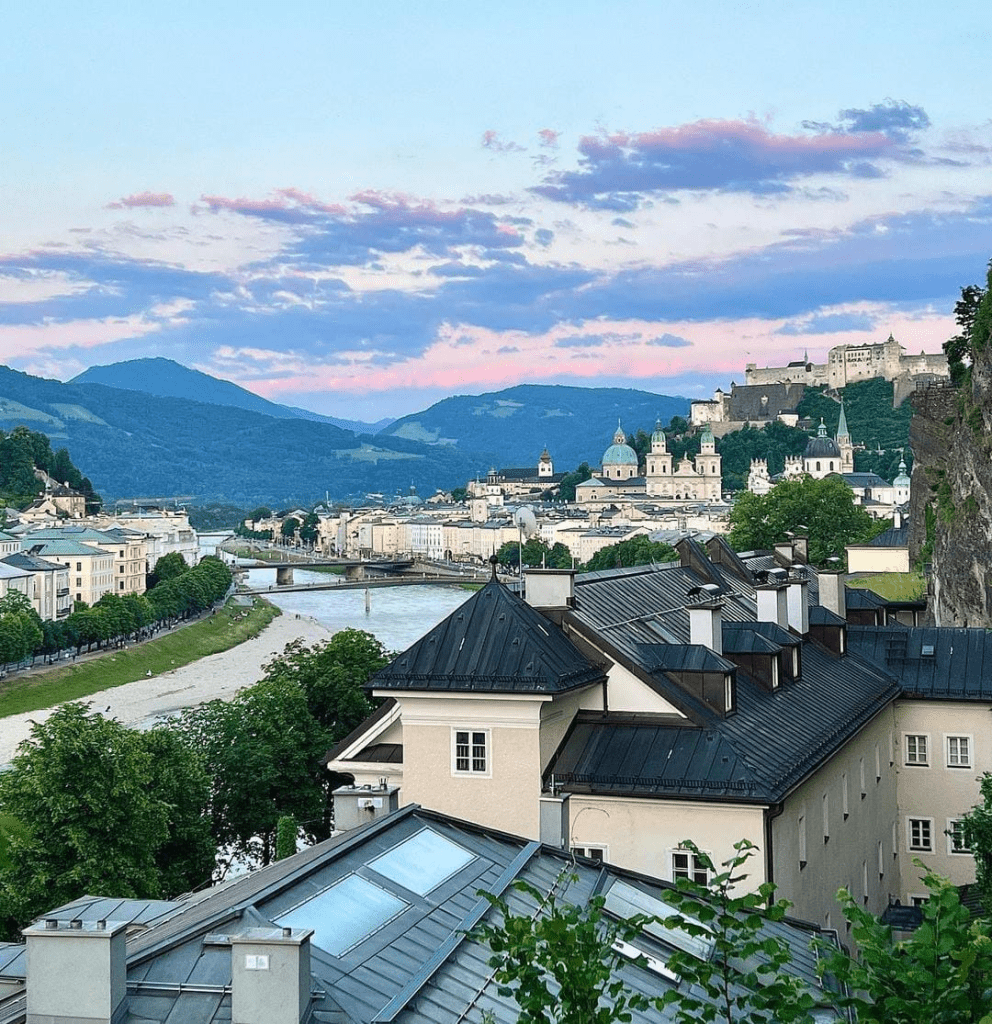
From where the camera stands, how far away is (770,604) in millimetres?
24688

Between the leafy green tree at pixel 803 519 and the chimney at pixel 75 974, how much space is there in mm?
82541

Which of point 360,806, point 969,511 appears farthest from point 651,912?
point 969,511

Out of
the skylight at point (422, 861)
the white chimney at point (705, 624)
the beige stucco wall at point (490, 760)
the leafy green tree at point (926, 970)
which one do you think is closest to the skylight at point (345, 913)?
the skylight at point (422, 861)

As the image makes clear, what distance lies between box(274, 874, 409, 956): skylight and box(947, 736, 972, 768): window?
18642mm

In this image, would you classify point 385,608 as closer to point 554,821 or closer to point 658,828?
point 658,828

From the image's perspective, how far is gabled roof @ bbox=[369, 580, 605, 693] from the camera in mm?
17062

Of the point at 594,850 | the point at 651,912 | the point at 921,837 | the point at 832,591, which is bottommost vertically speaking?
the point at 921,837

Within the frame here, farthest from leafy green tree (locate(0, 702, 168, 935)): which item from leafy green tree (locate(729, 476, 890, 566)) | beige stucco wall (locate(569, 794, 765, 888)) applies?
leafy green tree (locate(729, 476, 890, 566))

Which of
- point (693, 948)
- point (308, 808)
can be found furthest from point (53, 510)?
point (693, 948)

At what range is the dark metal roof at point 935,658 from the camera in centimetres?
2683

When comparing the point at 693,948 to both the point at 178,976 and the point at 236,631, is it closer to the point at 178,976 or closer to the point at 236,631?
the point at 178,976

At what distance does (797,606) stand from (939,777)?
4.39 metres

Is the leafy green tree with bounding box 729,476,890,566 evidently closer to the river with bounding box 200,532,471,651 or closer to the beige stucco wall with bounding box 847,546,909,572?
the beige stucco wall with bounding box 847,546,909,572

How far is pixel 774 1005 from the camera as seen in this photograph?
634 cm
